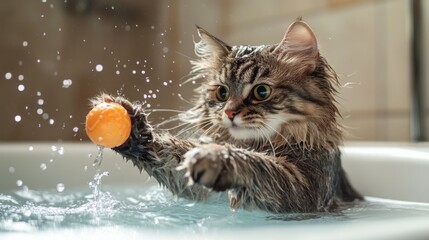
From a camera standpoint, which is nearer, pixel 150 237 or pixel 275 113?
pixel 150 237

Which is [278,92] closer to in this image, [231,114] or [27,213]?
[231,114]

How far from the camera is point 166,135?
1303 millimetres

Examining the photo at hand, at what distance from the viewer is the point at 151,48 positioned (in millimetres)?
2695

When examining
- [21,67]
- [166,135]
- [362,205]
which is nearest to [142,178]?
[166,135]

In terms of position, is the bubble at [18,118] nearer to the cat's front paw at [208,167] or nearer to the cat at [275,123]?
the cat at [275,123]

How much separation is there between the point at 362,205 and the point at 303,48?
1.44 feet

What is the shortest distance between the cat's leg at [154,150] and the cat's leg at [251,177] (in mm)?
161

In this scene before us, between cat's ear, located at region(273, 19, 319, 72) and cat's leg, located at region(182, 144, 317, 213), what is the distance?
25cm

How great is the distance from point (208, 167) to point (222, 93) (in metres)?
0.48

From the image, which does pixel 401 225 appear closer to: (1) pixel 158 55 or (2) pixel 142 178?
(2) pixel 142 178

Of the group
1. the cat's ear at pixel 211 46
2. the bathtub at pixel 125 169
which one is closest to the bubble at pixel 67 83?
the bathtub at pixel 125 169

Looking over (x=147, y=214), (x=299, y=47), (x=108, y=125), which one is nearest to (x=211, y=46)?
(x=299, y=47)

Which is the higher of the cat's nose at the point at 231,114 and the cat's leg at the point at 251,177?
the cat's nose at the point at 231,114

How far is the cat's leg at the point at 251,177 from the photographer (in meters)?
0.90
